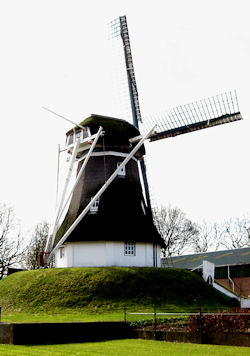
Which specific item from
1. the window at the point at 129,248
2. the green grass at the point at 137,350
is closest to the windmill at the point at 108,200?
the window at the point at 129,248

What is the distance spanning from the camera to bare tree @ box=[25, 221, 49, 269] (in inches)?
1970

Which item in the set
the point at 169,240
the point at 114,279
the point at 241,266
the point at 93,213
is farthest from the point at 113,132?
the point at 169,240

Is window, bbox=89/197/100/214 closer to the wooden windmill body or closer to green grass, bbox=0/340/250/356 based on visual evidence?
the wooden windmill body

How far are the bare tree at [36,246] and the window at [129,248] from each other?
2380cm

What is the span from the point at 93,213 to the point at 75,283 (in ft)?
16.7

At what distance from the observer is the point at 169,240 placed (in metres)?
56.5

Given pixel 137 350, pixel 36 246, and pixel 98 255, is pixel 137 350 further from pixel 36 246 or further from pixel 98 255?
pixel 36 246

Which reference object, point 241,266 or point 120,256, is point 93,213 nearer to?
point 120,256

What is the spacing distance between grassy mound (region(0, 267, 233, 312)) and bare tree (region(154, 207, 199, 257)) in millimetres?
29130

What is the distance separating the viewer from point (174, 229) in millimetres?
57062

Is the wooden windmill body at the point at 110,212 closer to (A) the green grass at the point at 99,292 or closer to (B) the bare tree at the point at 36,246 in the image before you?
(A) the green grass at the point at 99,292

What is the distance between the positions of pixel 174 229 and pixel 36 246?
18.0m

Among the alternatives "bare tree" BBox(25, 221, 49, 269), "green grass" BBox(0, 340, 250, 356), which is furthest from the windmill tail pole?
"bare tree" BBox(25, 221, 49, 269)

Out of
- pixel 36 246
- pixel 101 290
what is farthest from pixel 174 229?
pixel 101 290
